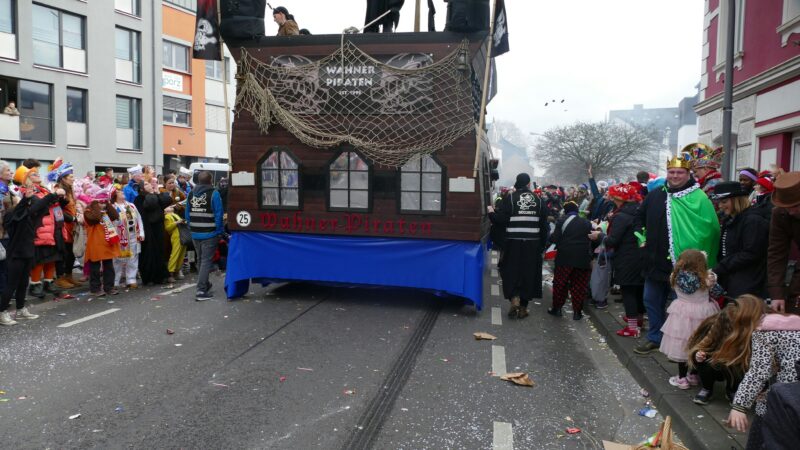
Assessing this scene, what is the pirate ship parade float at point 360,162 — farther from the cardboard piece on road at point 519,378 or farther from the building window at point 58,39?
the building window at point 58,39

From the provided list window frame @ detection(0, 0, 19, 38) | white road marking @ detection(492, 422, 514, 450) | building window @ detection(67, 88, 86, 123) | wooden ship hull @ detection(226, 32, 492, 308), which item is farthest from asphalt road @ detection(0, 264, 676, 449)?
building window @ detection(67, 88, 86, 123)

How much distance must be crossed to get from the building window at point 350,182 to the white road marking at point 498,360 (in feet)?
9.27

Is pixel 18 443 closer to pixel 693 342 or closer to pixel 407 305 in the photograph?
pixel 693 342

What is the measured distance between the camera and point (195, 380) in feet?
16.3

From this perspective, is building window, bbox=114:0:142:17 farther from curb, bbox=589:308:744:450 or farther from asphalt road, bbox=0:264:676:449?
curb, bbox=589:308:744:450

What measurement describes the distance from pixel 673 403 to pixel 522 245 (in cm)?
352

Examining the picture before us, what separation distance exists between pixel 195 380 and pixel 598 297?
5760 millimetres

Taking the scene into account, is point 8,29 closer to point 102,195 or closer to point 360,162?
point 102,195

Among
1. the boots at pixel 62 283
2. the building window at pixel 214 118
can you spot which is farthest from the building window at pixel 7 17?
the boots at pixel 62 283

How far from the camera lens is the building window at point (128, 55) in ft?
86.6

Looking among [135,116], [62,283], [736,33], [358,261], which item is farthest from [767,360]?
[135,116]

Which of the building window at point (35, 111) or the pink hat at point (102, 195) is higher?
the building window at point (35, 111)

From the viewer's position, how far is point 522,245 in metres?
7.80

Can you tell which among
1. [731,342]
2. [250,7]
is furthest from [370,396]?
[250,7]
